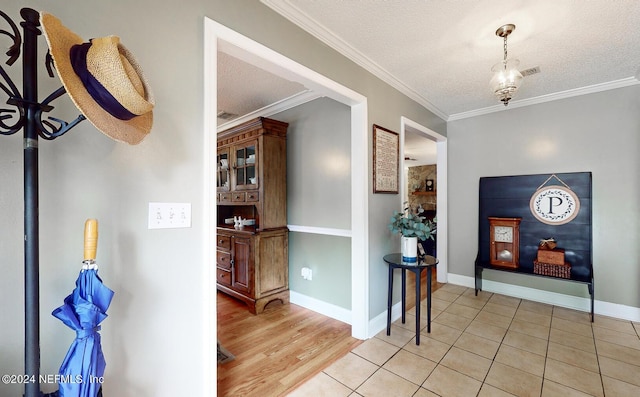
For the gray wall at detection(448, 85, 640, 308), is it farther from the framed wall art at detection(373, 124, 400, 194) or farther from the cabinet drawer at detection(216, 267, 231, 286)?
the cabinet drawer at detection(216, 267, 231, 286)

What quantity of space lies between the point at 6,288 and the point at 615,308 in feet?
15.6

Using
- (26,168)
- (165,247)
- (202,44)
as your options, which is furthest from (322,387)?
(202,44)

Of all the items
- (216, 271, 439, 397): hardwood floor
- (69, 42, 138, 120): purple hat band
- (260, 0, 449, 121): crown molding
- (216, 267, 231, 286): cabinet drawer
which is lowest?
(216, 271, 439, 397): hardwood floor

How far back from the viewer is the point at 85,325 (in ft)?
2.72

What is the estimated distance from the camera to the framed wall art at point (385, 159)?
8.23ft

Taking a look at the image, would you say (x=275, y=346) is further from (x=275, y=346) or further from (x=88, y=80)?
(x=88, y=80)

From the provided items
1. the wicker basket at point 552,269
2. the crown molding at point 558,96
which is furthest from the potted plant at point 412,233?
the crown molding at point 558,96

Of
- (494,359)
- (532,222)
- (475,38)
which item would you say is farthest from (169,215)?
(532,222)

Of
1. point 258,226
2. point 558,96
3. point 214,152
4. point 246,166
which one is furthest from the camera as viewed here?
point 246,166

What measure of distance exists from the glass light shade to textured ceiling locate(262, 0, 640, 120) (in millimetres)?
264

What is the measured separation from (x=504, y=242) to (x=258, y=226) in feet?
10.3

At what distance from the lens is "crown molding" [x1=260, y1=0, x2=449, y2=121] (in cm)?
169

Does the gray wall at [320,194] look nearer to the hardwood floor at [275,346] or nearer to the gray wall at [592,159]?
the hardwood floor at [275,346]

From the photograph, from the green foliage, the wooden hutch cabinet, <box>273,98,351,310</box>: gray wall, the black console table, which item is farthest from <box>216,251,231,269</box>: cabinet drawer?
the green foliage
